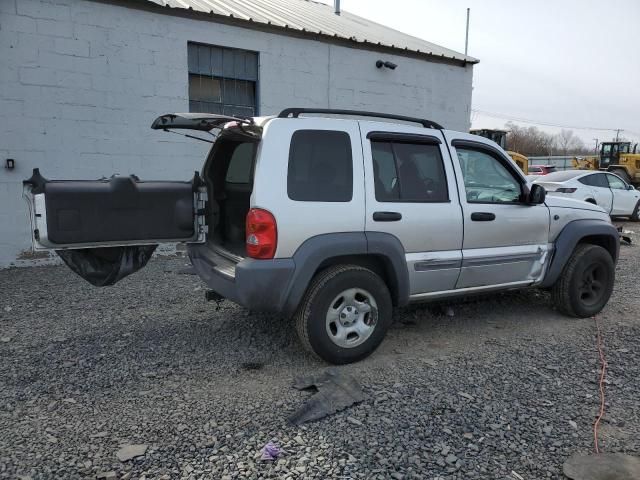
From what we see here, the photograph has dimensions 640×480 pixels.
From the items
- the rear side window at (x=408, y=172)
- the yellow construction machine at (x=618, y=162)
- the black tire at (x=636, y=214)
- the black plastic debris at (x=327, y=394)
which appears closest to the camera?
the black plastic debris at (x=327, y=394)

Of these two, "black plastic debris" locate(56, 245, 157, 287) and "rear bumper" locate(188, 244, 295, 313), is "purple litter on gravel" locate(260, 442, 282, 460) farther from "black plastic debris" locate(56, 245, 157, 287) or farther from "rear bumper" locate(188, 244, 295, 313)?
"black plastic debris" locate(56, 245, 157, 287)

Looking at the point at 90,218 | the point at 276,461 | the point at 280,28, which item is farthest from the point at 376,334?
the point at 280,28

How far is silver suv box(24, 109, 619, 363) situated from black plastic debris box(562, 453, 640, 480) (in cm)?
171

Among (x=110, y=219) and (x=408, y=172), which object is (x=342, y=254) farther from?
(x=110, y=219)

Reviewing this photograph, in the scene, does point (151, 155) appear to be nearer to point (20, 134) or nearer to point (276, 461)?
point (20, 134)

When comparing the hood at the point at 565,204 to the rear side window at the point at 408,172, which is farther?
the hood at the point at 565,204

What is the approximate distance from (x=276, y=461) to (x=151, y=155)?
265 inches

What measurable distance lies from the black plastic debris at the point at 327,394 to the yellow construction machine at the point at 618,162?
80.1 ft

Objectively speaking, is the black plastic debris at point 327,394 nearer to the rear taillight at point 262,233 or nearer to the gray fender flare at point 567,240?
the rear taillight at point 262,233

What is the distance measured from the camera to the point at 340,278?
3.91 metres

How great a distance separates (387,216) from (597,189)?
11.9 metres

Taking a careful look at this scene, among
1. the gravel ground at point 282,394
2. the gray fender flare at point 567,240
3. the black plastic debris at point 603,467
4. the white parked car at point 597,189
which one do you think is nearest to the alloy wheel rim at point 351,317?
the gravel ground at point 282,394

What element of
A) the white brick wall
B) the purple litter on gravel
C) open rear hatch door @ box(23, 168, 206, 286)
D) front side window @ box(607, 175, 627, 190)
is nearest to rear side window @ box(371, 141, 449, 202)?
open rear hatch door @ box(23, 168, 206, 286)

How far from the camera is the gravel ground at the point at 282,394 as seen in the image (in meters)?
2.87
